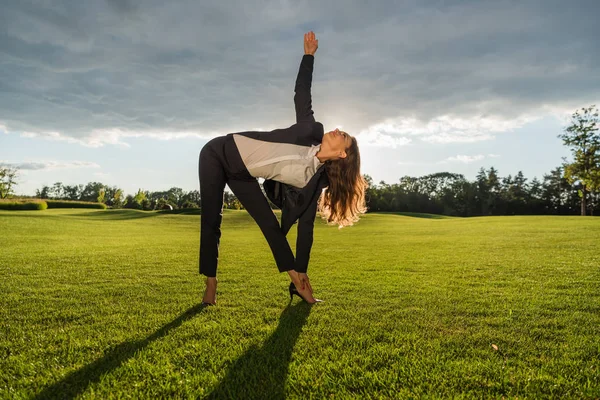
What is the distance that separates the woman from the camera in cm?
377

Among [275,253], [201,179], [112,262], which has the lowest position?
[112,262]

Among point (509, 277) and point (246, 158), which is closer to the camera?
point (246, 158)

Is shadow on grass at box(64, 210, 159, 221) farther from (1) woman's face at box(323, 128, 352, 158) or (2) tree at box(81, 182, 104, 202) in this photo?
(2) tree at box(81, 182, 104, 202)

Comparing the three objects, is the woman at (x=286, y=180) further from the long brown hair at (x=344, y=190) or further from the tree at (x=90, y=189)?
the tree at (x=90, y=189)

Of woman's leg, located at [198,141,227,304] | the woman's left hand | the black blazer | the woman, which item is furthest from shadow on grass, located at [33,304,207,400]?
the black blazer

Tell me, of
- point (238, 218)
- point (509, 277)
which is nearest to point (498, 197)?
point (238, 218)

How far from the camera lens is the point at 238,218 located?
27375 millimetres

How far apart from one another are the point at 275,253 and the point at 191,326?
3.51 ft

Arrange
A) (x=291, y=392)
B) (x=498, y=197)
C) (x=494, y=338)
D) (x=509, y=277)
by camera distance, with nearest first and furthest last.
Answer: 1. (x=291, y=392)
2. (x=494, y=338)
3. (x=509, y=277)
4. (x=498, y=197)

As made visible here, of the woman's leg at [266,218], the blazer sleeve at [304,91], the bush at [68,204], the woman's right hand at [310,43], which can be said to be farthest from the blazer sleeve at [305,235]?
the bush at [68,204]

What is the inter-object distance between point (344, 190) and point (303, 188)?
1.34ft

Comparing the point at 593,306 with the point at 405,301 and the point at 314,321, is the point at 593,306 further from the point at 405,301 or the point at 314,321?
the point at 314,321

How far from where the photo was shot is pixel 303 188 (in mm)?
3877

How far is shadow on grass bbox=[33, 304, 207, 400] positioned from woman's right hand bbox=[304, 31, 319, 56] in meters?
3.04
